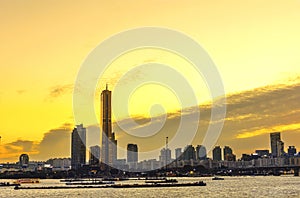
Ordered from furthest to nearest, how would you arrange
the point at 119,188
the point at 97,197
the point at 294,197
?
the point at 119,188 < the point at 97,197 < the point at 294,197

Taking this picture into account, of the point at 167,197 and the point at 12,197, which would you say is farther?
the point at 12,197

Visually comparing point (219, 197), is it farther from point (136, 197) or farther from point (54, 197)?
point (54, 197)

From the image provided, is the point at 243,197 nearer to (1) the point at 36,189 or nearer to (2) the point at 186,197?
(2) the point at 186,197

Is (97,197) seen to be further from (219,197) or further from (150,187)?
(150,187)

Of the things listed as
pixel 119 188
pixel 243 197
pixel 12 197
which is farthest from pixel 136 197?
pixel 119 188

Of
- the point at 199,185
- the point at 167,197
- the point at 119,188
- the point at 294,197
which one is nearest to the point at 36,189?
the point at 119,188

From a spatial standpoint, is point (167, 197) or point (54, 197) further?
point (54, 197)

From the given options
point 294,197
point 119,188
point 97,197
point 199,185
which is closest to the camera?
point 294,197

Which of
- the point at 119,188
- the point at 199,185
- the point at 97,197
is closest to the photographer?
the point at 97,197

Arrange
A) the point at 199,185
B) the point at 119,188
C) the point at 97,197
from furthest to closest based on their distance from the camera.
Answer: the point at 199,185 < the point at 119,188 < the point at 97,197
